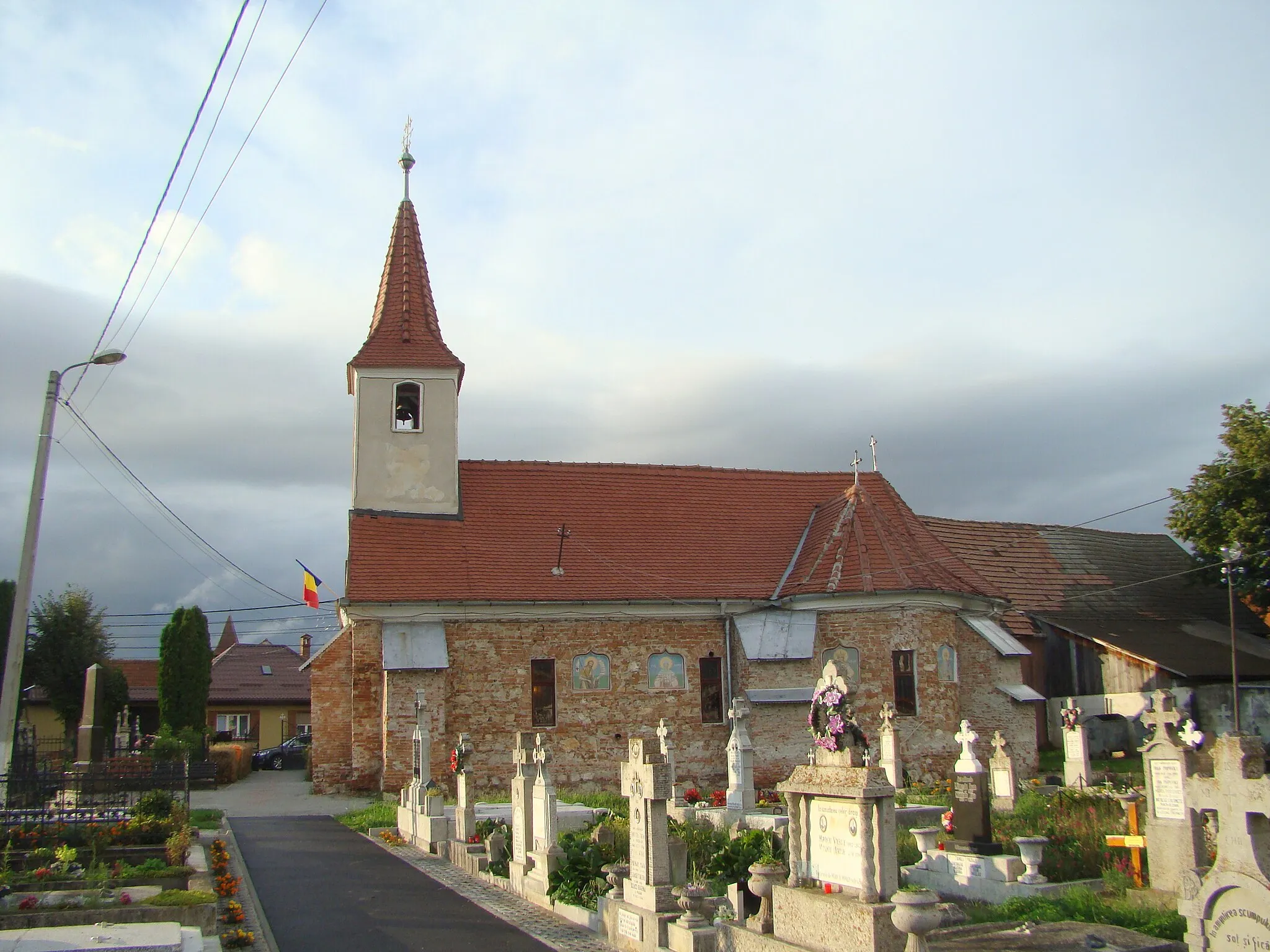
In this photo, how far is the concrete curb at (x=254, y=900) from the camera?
10.9 m

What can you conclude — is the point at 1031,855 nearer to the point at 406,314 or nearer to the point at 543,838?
the point at 543,838

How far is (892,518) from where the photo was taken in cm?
2753

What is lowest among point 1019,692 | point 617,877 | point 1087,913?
Result: point 1087,913

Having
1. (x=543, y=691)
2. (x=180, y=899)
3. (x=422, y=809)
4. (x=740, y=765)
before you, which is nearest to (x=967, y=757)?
(x=740, y=765)

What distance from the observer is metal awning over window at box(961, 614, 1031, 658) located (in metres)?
24.9

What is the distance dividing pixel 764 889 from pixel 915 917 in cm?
205

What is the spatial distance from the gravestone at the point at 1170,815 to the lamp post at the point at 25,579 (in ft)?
43.2

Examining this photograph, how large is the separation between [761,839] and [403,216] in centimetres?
2108

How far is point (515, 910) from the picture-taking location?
1204cm

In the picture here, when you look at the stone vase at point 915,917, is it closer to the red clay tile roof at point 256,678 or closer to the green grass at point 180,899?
the green grass at point 180,899

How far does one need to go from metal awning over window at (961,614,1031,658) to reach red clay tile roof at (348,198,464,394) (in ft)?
46.6

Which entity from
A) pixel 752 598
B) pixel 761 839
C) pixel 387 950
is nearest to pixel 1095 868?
pixel 761 839

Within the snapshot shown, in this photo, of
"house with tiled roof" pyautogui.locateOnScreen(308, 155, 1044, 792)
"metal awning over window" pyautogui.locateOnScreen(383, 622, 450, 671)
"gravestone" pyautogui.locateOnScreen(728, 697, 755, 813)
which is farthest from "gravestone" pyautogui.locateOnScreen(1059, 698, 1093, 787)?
"metal awning over window" pyautogui.locateOnScreen(383, 622, 450, 671)

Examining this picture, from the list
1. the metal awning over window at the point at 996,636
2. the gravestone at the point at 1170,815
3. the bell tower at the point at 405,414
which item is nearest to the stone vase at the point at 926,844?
the gravestone at the point at 1170,815
